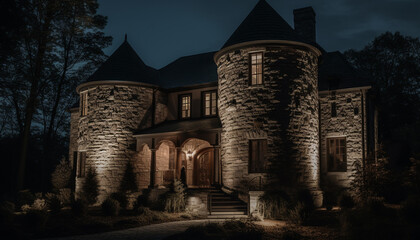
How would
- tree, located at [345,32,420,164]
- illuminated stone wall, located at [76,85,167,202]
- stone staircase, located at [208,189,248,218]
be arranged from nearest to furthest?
stone staircase, located at [208,189,248,218], illuminated stone wall, located at [76,85,167,202], tree, located at [345,32,420,164]

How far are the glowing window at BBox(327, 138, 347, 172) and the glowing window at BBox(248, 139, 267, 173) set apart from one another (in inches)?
166

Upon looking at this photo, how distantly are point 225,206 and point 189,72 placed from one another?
30.4 feet

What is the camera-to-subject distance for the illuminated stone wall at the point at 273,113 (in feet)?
52.2

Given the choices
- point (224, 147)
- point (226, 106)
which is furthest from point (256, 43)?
point (224, 147)

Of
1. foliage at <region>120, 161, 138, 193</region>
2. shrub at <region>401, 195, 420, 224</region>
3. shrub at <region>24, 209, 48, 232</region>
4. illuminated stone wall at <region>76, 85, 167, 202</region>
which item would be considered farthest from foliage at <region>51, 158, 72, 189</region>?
shrub at <region>401, 195, 420, 224</region>

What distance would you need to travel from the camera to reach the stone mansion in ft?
52.7

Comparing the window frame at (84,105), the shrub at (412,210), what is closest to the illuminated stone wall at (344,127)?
the shrub at (412,210)

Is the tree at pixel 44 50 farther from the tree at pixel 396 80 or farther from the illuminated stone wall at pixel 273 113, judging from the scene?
the tree at pixel 396 80

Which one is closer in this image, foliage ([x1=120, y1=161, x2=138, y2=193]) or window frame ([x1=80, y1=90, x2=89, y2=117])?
foliage ([x1=120, y1=161, x2=138, y2=193])

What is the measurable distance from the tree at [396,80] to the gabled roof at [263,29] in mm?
13613

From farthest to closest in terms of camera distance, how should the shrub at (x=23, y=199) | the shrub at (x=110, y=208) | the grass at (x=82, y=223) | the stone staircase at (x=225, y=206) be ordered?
the shrub at (x=23, y=199)
the stone staircase at (x=225, y=206)
the shrub at (x=110, y=208)
the grass at (x=82, y=223)

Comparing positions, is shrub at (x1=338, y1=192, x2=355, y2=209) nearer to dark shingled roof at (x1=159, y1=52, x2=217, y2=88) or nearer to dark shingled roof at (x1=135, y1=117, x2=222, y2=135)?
dark shingled roof at (x1=135, y1=117, x2=222, y2=135)

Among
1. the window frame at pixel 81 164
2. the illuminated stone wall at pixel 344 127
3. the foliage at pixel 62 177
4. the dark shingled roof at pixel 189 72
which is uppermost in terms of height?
the dark shingled roof at pixel 189 72

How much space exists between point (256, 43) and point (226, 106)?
2.85 m
